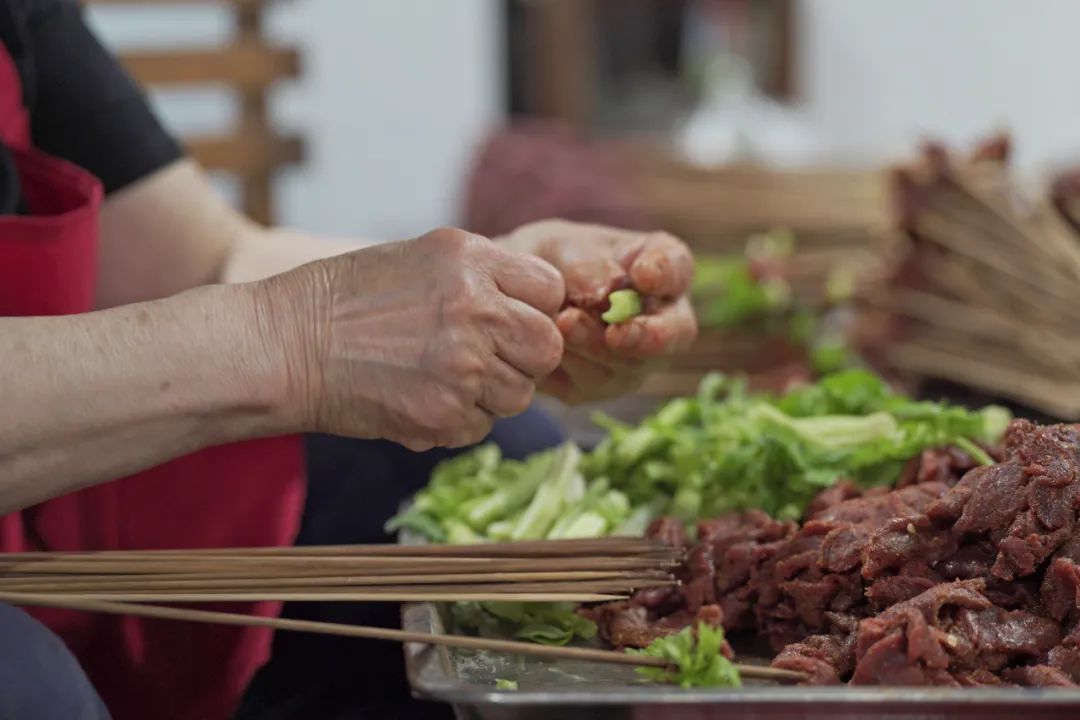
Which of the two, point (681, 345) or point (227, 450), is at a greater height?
point (681, 345)

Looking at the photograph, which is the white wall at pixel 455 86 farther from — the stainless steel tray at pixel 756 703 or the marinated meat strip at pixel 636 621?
the stainless steel tray at pixel 756 703

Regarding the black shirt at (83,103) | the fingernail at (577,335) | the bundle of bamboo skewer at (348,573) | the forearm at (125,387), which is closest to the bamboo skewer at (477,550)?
the bundle of bamboo skewer at (348,573)

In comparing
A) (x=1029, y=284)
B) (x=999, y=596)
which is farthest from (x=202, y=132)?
(x=999, y=596)

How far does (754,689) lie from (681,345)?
0.67 meters

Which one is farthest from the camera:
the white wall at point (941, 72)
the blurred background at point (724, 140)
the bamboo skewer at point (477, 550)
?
the white wall at point (941, 72)

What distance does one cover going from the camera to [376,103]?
6121mm

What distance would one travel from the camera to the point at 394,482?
6.68 feet

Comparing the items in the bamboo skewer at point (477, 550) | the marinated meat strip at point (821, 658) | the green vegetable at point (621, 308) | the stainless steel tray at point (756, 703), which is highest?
the green vegetable at point (621, 308)

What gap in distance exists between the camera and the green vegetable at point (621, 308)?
1.66m

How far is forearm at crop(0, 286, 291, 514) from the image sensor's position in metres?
1.35

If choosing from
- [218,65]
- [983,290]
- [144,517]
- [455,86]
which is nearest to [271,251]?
[144,517]

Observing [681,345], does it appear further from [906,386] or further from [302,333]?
[906,386]

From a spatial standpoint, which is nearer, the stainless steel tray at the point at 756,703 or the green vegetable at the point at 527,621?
the stainless steel tray at the point at 756,703

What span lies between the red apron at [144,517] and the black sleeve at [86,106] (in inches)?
7.8
